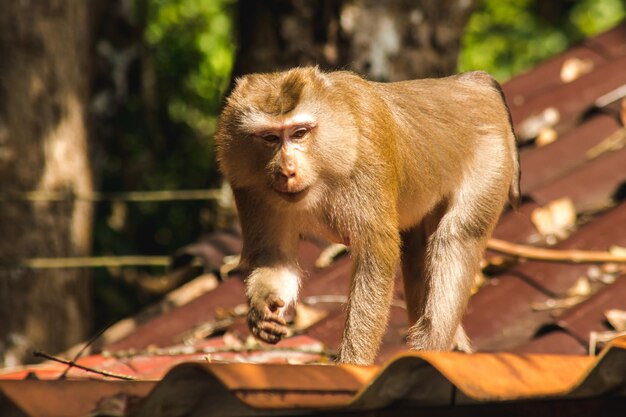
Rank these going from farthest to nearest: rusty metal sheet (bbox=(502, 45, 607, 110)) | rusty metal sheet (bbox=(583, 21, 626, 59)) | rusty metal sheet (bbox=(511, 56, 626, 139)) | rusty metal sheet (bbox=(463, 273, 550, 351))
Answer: rusty metal sheet (bbox=(583, 21, 626, 59))
rusty metal sheet (bbox=(502, 45, 607, 110))
rusty metal sheet (bbox=(511, 56, 626, 139))
rusty metal sheet (bbox=(463, 273, 550, 351))

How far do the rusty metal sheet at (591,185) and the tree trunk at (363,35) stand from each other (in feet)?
5.18

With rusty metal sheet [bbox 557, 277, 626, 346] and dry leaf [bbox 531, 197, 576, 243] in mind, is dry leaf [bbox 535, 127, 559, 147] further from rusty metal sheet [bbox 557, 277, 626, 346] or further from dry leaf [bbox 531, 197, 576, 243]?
rusty metal sheet [bbox 557, 277, 626, 346]

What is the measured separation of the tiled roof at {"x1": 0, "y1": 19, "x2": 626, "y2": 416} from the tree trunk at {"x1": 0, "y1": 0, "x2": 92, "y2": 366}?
1.90 meters

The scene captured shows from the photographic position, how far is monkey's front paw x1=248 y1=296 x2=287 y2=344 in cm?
407

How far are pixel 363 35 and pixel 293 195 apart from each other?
276cm

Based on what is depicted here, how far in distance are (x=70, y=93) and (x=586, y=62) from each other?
3621mm

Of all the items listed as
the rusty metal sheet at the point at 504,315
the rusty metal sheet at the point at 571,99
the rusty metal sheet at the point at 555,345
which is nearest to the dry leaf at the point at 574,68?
the rusty metal sheet at the point at 571,99

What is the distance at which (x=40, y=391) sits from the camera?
8.47 ft

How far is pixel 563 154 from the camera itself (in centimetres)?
581

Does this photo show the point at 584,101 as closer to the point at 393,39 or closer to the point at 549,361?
the point at 393,39

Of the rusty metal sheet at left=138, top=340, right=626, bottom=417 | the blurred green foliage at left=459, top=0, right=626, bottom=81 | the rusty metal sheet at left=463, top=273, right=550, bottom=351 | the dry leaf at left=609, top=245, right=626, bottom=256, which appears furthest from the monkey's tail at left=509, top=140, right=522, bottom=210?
the blurred green foliage at left=459, top=0, right=626, bottom=81

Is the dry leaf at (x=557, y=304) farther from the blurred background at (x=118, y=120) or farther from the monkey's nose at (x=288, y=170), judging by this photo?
the blurred background at (x=118, y=120)

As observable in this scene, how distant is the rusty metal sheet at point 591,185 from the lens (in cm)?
534

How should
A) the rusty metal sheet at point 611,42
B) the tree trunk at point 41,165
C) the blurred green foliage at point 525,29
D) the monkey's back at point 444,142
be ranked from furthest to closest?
1. the blurred green foliage at point 525,29
2. the tree trunk at point 41,165
3. the rusty metal sheet at point 611,42
4. the monkey's back at point 444,142
